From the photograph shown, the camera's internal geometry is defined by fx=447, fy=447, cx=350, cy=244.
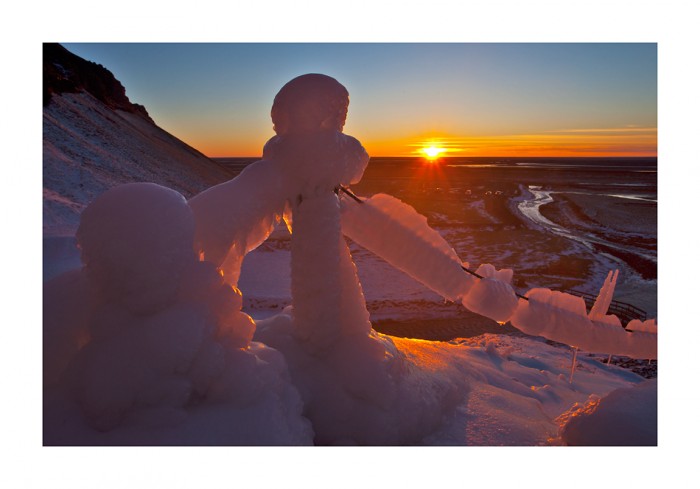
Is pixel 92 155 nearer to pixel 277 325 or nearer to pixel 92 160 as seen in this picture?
pixel 92 160

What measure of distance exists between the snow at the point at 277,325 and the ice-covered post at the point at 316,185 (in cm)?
1

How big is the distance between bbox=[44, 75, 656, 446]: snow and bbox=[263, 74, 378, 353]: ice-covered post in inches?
0.4

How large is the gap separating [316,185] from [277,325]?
1220 mm

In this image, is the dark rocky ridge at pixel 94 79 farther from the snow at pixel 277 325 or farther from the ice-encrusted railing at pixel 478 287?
the ice-encrusted railing at pixel 478 287

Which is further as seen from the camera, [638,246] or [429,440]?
[638,246]

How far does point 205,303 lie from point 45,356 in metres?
1.03

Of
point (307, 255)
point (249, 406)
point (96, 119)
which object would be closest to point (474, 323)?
point (307, 255)

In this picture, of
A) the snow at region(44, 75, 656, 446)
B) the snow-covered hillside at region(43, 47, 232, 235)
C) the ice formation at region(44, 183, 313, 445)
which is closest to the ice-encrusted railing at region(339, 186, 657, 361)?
the snow at region(44, 75, 656, 446)

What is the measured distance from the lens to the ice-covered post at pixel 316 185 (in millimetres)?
3137

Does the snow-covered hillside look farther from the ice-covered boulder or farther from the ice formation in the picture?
the ice formation

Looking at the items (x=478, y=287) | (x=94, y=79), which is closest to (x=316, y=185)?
(x=478, y=287)

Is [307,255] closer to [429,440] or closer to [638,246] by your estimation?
[429,440]

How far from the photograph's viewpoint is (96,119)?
69.1 feet

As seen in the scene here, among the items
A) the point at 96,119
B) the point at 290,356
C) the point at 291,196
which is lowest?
the point at 290,356
